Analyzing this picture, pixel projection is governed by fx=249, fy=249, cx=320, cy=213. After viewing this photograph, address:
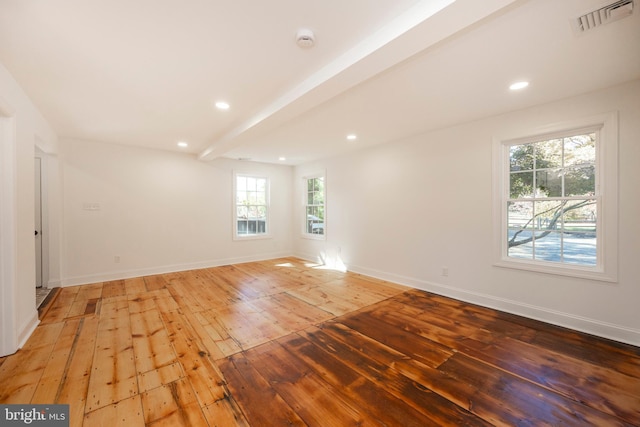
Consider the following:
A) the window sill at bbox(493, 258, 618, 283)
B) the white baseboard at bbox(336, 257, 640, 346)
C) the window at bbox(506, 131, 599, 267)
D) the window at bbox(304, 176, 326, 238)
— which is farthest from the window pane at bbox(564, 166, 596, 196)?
the window at bbox(304, 176, 326, 238)

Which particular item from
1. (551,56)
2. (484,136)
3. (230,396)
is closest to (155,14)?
(230,396)

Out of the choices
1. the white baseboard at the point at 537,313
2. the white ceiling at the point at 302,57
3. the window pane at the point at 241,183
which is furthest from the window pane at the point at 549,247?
the window pane at the point at 241,183

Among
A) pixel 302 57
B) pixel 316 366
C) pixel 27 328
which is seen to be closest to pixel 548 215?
pixel 316 366

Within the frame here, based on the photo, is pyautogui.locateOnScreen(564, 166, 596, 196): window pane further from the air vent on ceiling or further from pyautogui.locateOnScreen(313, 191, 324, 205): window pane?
pyautogui.locateOnScreen(313, 191, 324, 205): window pane

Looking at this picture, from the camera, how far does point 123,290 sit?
3.96 metres

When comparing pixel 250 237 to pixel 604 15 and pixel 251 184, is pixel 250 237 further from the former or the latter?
pixel 604 15

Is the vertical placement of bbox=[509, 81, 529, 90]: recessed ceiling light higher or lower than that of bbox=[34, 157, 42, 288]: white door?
higher

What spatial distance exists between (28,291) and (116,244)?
6.71ft

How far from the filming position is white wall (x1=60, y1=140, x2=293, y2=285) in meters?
4.22

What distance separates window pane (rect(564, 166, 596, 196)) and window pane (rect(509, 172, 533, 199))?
32cm

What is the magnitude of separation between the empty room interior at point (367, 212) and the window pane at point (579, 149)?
2 centimetres

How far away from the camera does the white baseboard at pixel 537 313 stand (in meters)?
2.44

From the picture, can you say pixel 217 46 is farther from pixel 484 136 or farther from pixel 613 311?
pixel 613 311

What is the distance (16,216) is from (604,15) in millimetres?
4801
